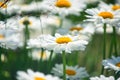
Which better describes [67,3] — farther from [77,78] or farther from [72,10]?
[77,78]

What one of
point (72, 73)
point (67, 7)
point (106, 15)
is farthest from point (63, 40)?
point (67, 7)

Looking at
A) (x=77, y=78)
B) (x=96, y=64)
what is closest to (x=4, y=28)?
(x=77, y=78)

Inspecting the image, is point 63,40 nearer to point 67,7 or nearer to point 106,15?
point 106,15

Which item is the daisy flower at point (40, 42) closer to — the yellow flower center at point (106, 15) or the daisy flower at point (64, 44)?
the daisy flower at point (64, 44)

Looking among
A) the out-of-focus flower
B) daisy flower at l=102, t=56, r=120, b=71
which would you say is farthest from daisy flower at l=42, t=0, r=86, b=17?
daisy flower at l=102, t=56, r=120, b=71

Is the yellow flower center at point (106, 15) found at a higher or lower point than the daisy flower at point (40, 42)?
higher

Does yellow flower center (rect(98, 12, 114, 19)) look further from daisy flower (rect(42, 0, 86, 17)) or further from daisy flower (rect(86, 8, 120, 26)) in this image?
daisy flower (rect(42, 0, 86, 17))

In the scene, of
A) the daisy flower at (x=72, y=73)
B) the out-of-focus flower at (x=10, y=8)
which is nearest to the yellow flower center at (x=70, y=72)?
the daisy flower at (x=72, y=73)
